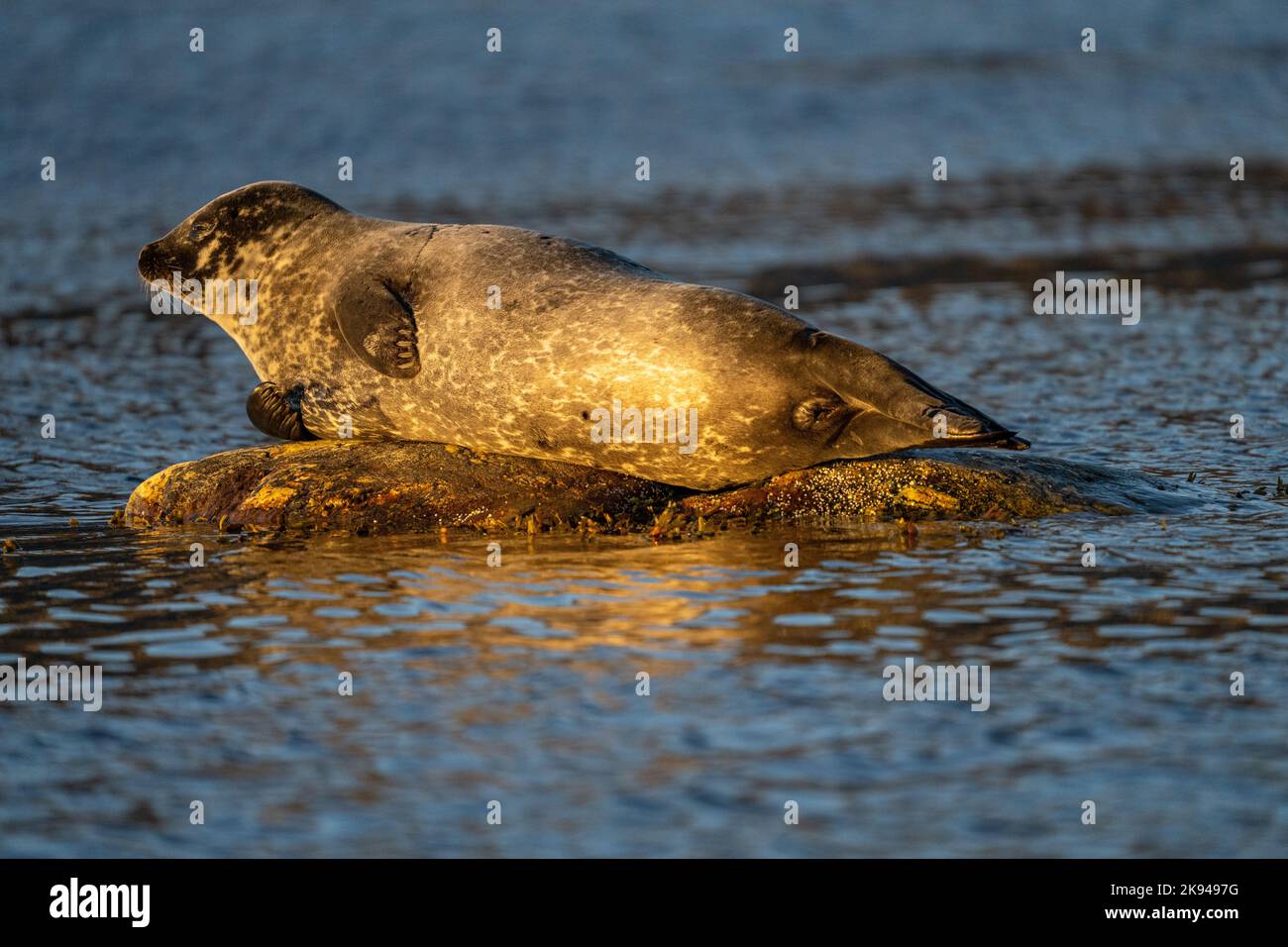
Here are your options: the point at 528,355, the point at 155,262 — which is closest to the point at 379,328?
the point at 528,355

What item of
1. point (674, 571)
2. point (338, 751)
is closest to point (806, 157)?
point (674, 571)

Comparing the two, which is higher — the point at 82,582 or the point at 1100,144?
the point at 1100,144

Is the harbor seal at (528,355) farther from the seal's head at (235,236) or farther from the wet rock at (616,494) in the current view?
the wet rock at (616,494)

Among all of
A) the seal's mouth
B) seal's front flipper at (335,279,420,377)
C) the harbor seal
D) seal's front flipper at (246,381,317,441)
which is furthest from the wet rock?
the seal's mouth

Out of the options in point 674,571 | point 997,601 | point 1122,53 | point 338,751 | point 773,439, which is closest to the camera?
point 338,751

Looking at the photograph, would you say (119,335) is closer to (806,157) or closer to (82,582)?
(82,582)

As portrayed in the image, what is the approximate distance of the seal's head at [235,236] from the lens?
34.7 ft

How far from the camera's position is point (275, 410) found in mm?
10266

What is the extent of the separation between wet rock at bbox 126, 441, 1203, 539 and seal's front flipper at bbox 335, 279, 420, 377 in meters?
0.54

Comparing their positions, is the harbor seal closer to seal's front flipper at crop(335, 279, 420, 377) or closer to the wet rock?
seal's front flipper at crop(335, 279, 420, 377)

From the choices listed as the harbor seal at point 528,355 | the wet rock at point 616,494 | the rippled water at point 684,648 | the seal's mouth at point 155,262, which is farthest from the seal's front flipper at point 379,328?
the seal's mouth at point 155,262

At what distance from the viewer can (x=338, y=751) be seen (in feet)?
20.0

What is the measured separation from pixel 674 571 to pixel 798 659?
61.7 inches

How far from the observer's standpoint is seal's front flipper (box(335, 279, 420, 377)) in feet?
31.7
